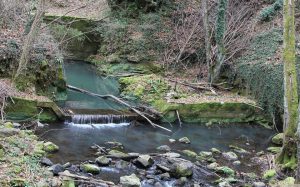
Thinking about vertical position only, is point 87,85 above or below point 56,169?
above

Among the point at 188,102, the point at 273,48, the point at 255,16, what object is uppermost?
the point at 255,16

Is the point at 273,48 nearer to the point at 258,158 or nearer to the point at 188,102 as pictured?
the point at 188,102

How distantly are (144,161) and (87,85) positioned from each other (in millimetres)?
10406

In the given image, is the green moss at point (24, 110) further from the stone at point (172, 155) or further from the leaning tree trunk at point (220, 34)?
the leaning tree trunk at point (220, 34)

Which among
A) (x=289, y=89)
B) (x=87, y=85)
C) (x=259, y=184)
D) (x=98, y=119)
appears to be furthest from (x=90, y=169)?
(x=87, y=85)

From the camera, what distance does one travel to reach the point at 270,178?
11.1 m

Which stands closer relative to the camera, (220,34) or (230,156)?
(230,156)

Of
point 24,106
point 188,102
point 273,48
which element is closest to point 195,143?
point 188,102

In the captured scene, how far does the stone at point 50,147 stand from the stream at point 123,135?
19 cm

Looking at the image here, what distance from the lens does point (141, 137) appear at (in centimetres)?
1402

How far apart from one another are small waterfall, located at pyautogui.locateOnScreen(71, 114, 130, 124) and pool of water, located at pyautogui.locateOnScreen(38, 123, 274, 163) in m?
0.18

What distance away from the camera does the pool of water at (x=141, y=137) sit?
12.1 m

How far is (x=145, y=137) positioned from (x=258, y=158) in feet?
12.1

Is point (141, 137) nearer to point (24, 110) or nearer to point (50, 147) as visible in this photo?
point (50, 147)
